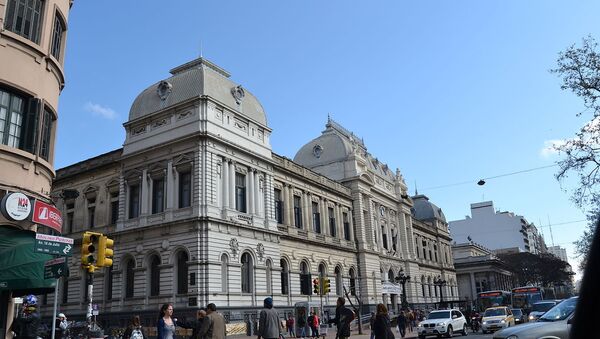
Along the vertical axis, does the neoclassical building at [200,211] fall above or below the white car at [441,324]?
above

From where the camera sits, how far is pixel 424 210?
86625mm

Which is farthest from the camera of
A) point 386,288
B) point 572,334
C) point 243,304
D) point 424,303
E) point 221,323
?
point 424,303

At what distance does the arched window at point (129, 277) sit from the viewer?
36.3 metres

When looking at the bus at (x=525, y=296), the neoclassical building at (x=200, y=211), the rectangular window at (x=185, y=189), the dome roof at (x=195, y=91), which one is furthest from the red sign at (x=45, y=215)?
the bus at (x=525, y=296)

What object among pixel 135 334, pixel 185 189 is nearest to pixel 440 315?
pixel 185 189

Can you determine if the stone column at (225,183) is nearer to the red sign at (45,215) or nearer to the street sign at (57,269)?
the red sign at (45,215)

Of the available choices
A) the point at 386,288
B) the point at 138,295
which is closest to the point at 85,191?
the point at 138,295

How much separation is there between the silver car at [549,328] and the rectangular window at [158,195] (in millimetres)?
28734

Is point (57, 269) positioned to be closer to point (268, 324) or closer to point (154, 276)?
point (268, 324)

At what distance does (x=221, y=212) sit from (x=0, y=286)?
2158 cm

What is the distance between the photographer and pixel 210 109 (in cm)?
3531

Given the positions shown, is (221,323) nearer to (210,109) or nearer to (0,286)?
(0,286)

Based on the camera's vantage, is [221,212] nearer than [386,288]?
Yes

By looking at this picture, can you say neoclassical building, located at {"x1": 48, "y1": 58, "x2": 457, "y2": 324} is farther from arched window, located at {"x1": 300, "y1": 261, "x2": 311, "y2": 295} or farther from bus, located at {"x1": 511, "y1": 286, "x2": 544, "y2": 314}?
bus, located at {"x1": 511, "y1": 286, "x2": 544, "y2": 314}
